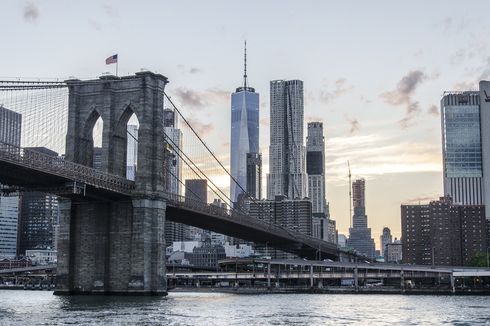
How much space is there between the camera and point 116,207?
94500 mm

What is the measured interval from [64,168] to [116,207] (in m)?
14.8

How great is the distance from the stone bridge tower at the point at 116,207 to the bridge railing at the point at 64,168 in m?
2.29

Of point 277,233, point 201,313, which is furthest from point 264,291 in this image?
point 201,313

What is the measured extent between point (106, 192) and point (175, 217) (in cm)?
2831

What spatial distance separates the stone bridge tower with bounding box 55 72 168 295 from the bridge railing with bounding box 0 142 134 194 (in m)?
2.29

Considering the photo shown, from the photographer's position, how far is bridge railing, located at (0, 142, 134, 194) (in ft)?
240

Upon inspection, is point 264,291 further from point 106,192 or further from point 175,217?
point 106,192

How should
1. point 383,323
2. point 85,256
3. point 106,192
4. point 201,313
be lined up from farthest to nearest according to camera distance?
point 85,256 < point 106,192 < point 201,313 < point 383,323

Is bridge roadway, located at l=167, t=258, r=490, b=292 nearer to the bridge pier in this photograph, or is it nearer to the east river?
the bridge pier

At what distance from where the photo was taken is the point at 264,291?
14388 centimetres

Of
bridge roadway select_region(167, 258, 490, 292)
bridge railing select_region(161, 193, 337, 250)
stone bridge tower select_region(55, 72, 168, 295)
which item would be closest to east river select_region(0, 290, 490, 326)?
stone bridge tower select_region(55, 72, 168, 295)

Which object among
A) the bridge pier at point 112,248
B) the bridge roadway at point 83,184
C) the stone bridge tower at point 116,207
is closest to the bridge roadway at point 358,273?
the bridge roadway at point 83,184

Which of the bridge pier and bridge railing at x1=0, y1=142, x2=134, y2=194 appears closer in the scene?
bridge railing at x1=0, y1=142, x2=134, y2=194

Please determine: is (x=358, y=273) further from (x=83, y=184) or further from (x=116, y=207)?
(x=83, y=184)
